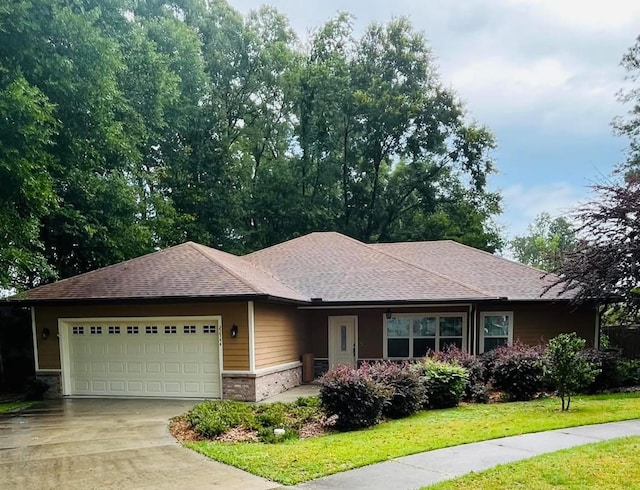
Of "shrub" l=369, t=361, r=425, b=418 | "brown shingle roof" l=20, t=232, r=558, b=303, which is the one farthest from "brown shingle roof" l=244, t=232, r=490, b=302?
"shrub" l=369, t=361, r=425, b=418

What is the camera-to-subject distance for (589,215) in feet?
40.8

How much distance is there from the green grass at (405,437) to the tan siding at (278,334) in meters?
4.30

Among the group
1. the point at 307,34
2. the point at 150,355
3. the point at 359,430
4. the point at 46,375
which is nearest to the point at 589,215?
the point at 359,430

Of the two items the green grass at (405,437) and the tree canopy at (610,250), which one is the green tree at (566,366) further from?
the tree canopy at (610,250)

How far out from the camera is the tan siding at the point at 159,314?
38.3 ft

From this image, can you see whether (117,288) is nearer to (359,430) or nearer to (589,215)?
(359,430)

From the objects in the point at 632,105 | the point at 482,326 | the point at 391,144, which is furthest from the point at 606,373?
the point at 391,144

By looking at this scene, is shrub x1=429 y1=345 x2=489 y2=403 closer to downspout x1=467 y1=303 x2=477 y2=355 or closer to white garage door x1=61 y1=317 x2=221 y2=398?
downspout x1=467 y1=303 x2=477 y2=355

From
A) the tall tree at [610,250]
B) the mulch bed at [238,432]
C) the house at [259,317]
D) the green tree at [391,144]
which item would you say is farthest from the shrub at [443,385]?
the green tree at [391,144]

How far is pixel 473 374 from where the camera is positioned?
11258mm

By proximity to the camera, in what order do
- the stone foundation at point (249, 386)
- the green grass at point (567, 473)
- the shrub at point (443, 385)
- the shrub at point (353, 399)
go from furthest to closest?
the stone foundation at point (249, 386) < the shrub at point (443, 385) < the shrub at point (353, 399) < the green grass at point (567, 473)

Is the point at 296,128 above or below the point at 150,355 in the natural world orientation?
above

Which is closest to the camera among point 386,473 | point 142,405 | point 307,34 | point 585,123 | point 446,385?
point 386,473

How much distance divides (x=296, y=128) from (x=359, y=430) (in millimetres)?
23024
